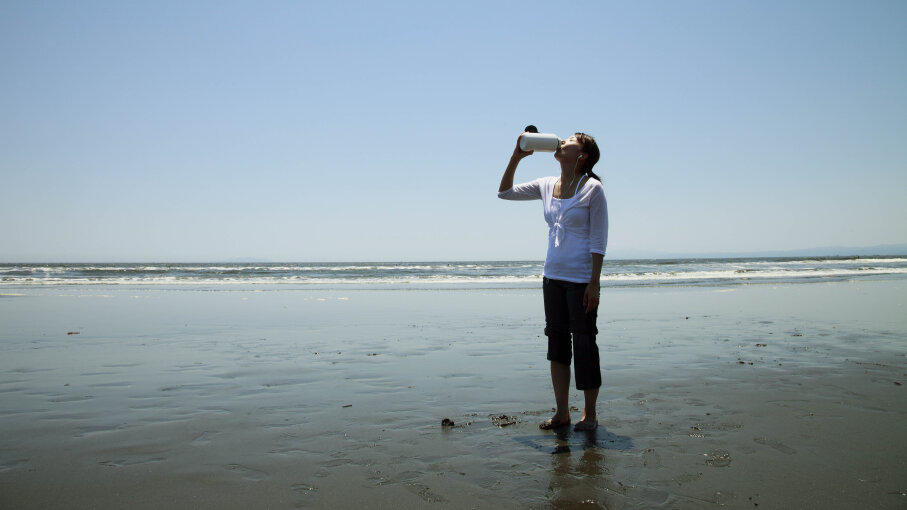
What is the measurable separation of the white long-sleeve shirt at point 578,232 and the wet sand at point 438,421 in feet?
3.22

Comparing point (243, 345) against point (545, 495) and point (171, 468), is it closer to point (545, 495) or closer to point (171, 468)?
point (171, 468)

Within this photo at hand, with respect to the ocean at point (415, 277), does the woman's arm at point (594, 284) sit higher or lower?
higher

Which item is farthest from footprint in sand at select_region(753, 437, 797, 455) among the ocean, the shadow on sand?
the ocean

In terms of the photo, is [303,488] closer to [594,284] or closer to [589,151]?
[594,284]

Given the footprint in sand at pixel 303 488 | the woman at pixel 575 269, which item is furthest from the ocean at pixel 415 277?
the footprint in sand at pixel 303 488

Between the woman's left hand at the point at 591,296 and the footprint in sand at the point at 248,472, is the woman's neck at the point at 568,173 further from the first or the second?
the footprint in sand at the point at 248,472

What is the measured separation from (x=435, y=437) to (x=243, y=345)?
4079 millimetres

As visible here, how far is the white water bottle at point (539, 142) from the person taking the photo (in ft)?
11.9

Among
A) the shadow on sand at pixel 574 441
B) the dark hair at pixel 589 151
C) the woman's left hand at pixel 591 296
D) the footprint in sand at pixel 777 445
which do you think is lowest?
the shadow on sand at pixel 574 441

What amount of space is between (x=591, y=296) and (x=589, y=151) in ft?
3.09

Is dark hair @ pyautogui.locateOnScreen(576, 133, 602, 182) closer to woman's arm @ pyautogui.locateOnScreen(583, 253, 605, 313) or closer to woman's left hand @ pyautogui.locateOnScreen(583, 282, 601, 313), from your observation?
woman's arm @ pyautogui.locateOnScreen(583, 253, 605, 313)

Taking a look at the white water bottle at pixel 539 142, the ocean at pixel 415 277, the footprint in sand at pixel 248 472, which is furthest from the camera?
the ocean at pixel 415 277

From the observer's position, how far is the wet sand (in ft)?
8.21

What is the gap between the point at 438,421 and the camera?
3.58 meters
